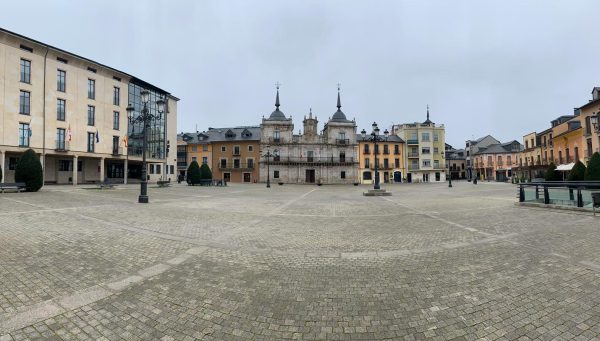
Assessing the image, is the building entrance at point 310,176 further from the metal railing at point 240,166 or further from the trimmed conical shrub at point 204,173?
the trimmed conical shrub at point 204,173

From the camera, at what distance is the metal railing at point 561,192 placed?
11445 millimetres

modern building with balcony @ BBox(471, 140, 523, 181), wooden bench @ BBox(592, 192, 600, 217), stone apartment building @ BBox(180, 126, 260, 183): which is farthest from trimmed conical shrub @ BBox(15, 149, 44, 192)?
modern building with balcony @ BBox(471, 140, 523, 181)

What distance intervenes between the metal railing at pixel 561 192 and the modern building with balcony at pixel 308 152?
44.5 m

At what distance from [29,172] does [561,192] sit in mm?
34004

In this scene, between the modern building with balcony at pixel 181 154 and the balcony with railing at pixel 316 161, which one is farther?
the modern building with balcony at pixel 181 154

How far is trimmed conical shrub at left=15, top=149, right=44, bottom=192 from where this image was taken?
20109 mm

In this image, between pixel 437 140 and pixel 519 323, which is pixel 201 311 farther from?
pixel 437 140

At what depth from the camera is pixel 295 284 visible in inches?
169

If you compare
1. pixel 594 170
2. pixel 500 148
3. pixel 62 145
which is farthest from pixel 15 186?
pixel 500 148

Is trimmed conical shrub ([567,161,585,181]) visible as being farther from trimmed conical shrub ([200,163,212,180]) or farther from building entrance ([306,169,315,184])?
trimmed conical shrub ([200,163,212,180])

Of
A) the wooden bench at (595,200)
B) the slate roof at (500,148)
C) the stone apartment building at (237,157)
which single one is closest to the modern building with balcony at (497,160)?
the slate roof at (500,148)

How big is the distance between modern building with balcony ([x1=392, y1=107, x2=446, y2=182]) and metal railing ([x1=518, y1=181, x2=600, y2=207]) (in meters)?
51.6

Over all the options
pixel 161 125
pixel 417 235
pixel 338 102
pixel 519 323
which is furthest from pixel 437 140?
pixel 519 323

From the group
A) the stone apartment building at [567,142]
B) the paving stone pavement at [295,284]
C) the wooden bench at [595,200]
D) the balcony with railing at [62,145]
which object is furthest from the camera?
the balcony with railing at [62,145]
